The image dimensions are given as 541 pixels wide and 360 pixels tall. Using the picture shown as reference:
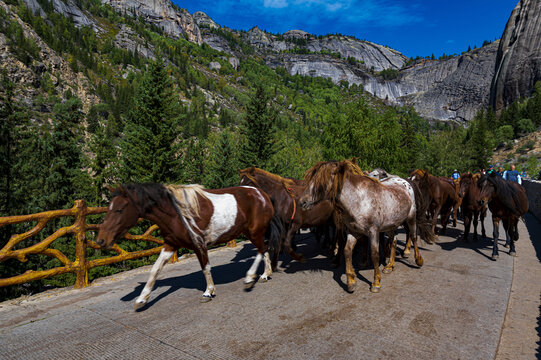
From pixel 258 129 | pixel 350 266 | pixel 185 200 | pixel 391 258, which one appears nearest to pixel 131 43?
pixel 258 129

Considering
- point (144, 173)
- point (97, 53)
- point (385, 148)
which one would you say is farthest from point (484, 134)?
point (97, 53)

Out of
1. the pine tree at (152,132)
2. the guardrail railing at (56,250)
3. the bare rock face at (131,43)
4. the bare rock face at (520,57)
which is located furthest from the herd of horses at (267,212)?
the bare rock face at (131,43)

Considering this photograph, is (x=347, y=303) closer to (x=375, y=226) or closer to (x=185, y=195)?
(x=375, y=226)

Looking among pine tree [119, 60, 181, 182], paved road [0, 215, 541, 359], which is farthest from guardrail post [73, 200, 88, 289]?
pine tree [119, 60, 181, 182]

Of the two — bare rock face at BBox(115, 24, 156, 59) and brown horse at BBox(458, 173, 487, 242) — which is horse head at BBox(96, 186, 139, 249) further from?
bare rock face at BBox(115, 24, 156, 59)

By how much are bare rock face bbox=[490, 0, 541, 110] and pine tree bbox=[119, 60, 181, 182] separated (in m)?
152

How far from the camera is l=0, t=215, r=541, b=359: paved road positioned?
10.6ft

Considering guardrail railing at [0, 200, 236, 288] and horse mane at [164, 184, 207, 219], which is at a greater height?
horse mane at [164, 184, 207, 219]

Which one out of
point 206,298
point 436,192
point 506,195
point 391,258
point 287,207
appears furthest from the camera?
point 436,192

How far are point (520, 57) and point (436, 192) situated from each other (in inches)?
6249

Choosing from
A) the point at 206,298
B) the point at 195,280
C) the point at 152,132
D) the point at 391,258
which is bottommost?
the point at 195,280

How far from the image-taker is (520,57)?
391ft

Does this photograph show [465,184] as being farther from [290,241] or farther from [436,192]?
[290,241]

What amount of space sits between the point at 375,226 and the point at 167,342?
3814 millimetres
